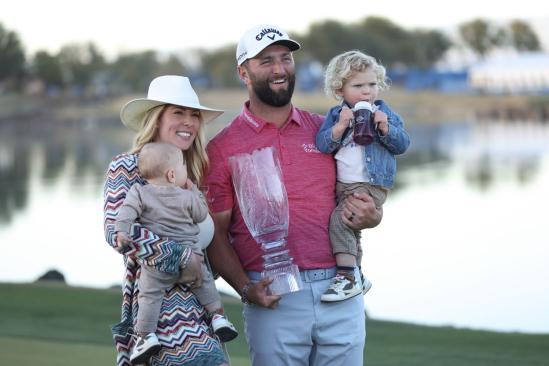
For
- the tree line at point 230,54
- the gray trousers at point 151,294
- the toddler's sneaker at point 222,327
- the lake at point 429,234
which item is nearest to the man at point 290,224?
the toddler's sneaker at point 222,327

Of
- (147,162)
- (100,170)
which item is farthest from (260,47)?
(100,170)

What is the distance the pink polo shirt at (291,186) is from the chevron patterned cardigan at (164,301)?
0.51 meters

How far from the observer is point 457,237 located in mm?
17484

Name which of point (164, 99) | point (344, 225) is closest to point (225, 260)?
point (344, 225)

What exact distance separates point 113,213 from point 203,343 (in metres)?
0.62

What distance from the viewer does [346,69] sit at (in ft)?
11.8

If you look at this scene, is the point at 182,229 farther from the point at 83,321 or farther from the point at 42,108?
the point at 42,108

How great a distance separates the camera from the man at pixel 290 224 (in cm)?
349

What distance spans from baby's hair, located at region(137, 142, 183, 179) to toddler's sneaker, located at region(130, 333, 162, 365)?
0.63m

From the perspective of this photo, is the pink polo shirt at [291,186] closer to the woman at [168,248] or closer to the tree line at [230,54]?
the woman at [168,248]

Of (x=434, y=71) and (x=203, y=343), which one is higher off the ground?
(x=434, y=71)

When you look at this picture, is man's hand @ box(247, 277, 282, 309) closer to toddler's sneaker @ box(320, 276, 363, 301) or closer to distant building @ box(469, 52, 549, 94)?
toddler's sneaker @ box(320, 276, 363, 301)

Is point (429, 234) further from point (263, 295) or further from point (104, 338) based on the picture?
point (263, 295)

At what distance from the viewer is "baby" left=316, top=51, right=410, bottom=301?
3496mm
